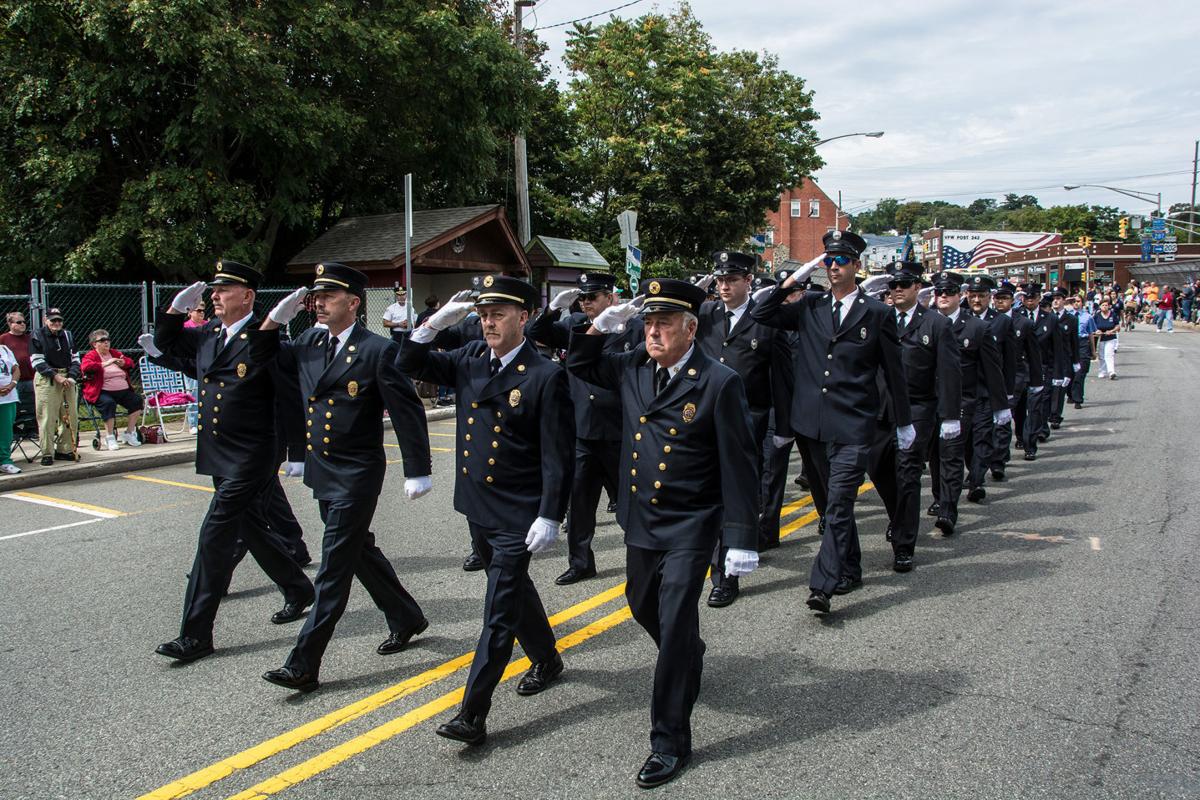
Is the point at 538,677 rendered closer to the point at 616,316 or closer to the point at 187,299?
the point at 616,316

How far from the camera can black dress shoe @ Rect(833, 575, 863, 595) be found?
602 centimetres

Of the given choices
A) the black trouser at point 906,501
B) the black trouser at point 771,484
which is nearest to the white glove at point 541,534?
the black trouser at point 771,484

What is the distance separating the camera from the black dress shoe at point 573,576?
6359 millimetres

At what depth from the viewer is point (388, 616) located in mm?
5062

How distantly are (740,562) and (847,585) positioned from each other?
265cm

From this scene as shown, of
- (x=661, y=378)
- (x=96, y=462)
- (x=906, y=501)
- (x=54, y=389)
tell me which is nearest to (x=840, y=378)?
(x=906, y=501)

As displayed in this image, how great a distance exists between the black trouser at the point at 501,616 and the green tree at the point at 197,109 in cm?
1539

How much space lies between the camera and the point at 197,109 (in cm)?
1720

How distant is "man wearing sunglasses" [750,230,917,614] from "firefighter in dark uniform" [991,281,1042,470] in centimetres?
424

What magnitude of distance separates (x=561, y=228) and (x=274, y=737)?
1159 inches

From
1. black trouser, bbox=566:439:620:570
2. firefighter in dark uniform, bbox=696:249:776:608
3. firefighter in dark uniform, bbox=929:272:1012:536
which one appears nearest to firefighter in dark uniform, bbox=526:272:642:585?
black trouser, bbox=566:439:620:570

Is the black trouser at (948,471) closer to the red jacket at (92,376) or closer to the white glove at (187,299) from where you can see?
the white glove at (187,299)

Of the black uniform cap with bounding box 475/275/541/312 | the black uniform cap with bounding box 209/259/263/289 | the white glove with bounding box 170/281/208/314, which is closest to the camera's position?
the black uniform cap with bounding box 475/275/541/312

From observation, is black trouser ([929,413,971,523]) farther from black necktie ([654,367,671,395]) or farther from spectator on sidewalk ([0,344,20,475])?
spectator on sidewalk ([0,344,20,475])
